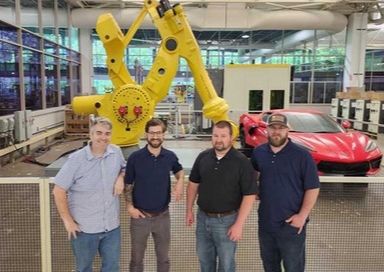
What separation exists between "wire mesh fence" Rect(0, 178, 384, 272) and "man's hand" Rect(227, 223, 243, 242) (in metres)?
0.76

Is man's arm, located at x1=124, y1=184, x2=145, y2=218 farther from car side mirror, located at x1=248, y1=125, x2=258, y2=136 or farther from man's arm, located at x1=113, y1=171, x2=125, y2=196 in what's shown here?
car side mirror, located at x1=248, y1=125, x2=258, y2=136

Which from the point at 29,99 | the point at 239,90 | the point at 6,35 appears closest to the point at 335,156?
the point at 239,90

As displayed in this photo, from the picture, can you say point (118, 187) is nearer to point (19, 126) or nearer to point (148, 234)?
point (148, 234)

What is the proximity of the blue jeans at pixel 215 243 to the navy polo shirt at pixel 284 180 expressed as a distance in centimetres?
28

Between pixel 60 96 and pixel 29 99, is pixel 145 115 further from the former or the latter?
pixel 60 96

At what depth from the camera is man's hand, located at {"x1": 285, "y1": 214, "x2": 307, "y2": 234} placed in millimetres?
2713

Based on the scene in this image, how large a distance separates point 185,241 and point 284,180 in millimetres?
1450

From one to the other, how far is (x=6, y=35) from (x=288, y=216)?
8948mm

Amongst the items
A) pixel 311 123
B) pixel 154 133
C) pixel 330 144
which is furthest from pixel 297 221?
pixel 311 123

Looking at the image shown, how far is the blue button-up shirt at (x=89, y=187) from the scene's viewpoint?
2.65 metres

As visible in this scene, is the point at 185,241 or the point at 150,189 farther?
the point at 185,241

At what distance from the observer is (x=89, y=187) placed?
8.77 ft

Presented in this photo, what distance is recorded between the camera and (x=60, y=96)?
14.3m

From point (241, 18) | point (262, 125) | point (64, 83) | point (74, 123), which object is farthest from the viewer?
point (64, 83)
